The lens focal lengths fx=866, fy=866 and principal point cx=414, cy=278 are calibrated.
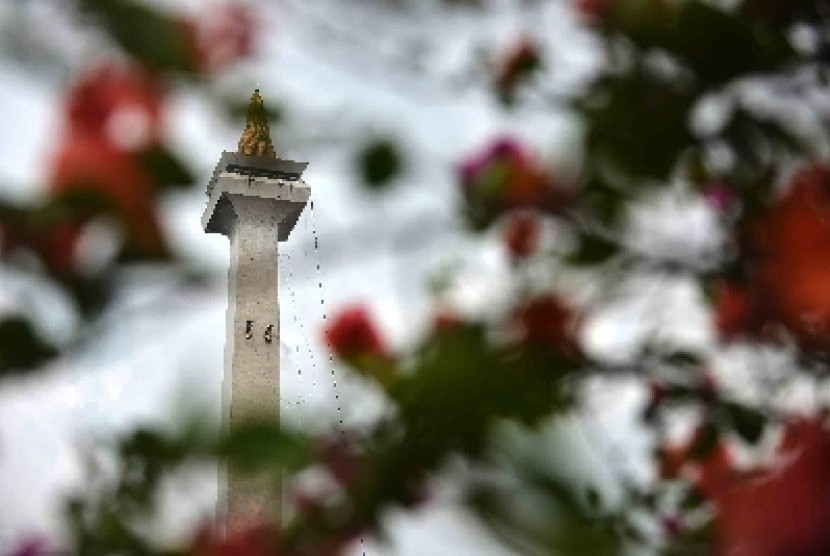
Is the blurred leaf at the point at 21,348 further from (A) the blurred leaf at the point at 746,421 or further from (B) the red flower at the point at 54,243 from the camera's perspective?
(A) the blurred leaf at the point at 746,421

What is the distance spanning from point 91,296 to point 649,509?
3.07 feet

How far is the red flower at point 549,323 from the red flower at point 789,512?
239mm

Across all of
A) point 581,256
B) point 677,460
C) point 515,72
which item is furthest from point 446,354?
point 677,460

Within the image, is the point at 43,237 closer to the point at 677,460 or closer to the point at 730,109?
the point at 730,109

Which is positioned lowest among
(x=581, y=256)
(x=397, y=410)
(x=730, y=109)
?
(x=397, y=410)

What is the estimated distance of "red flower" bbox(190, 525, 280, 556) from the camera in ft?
1.10

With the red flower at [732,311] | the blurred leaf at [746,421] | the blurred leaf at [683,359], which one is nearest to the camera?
the red flower at [732,311]

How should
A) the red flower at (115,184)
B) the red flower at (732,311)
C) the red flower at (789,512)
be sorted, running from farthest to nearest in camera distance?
the red flower at (732,311) < the red flower at (115,184) < the red flower at (789,512)

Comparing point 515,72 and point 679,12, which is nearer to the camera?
point 679,12

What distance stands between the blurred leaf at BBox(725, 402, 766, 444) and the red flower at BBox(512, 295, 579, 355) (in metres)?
0.45

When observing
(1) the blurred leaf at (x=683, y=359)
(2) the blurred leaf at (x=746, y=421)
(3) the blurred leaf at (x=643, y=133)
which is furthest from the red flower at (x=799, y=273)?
(2) the blurred leaf at (x=746, y=421)

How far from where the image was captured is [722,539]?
30 centimetres

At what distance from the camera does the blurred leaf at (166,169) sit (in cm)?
38

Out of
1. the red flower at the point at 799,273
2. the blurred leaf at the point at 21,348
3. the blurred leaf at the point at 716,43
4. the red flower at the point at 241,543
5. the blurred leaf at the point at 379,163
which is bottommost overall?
the red flower at the point at 241,543
